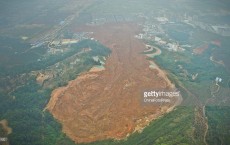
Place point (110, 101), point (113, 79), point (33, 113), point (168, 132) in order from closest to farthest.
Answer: point (168, 132), point (33, 113), point (110, 101), point (113, 79)

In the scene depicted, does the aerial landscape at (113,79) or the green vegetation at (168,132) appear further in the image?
the aerial landscape at (113,79)

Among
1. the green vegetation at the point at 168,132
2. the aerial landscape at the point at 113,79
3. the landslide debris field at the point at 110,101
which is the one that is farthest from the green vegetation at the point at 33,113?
the green vegetation at the point at 168,132

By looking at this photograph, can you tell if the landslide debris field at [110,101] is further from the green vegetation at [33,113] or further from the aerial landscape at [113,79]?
the green vegetation at [33,113]

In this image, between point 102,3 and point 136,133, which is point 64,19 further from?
point 136,133

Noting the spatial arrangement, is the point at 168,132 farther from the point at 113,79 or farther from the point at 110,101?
the point at 113,79

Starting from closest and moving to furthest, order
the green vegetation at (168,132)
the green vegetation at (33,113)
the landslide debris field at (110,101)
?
the green vegetation at (168,132) → the green vegetation at (33,113) → the landslide debris field at (110,101)

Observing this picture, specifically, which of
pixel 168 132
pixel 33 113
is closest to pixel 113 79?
pixel 33 113

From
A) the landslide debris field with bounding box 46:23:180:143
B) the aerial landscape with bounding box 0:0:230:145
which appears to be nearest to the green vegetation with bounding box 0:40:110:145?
the aerial landscape with bounding box 0:0:230:145
